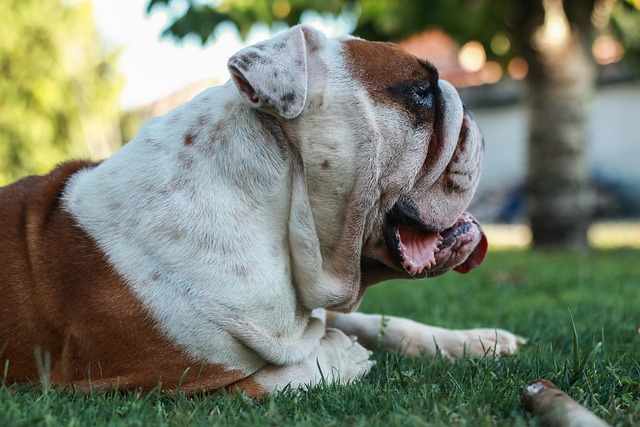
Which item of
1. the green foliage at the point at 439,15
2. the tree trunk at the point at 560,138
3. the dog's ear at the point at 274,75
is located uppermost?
the dog's ear at the point at 274,75

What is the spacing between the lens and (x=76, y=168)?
2834mm

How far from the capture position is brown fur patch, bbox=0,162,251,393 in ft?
7.64

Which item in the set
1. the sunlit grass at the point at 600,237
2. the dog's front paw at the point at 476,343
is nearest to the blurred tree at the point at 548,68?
the sunlit grass at the point at 600,237

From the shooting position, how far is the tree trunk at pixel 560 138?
351 inches

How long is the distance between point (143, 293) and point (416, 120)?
3.60 feet

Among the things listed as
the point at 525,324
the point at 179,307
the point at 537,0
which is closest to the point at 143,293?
the point at 179,307

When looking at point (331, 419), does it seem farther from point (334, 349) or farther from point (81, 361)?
point (81, 361)

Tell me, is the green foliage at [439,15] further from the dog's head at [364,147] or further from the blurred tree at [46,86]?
the blurred tree at [46,86]

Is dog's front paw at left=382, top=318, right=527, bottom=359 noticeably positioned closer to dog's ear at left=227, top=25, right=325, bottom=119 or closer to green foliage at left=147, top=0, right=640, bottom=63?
dog's ear at left=227, top=25, right=325, bottom=119

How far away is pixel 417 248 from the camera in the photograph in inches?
109

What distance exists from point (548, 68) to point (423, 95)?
688cm

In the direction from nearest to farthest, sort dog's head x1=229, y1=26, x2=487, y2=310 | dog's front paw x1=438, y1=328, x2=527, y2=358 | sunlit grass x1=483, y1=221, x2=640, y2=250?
1. dog's head x1=229, y1=26, x2=487, y2=310
2. dog's front paw x1=438, y1=328, x2=527, y2=358
3. sunlit grass x1=483, y1=221, x2=640, y2=250

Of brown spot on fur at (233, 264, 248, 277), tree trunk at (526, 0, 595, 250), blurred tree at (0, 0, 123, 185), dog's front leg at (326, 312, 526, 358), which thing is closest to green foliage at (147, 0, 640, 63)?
tree trunk at (526, 0, 595, 250)

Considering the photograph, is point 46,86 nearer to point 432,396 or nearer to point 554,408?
point 432,396
